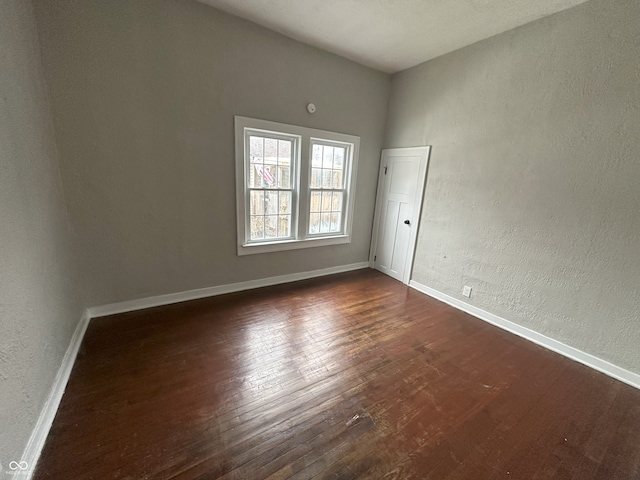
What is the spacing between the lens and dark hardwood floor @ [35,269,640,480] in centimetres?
135

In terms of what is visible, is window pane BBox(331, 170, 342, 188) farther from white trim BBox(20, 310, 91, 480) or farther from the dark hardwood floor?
white trim BBox(20, 310, 91, 480)

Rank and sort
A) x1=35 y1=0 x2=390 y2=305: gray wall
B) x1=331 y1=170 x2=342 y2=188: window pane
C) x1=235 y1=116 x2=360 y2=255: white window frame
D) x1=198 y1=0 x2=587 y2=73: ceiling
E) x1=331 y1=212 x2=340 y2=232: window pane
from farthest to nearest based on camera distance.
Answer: x1=331 y1=212 x2=340 y2=232: window pane, x1=331 y1=170 x2=342 y2=188: window pane, x1=235 y1=116 x2=360 y2=255: white window frame, x1=198 y1=0 x2=587 y2=73: ceiling, x1=35 y1=0 x2=390 y2=305: gray wall

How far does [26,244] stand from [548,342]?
13.8 ft

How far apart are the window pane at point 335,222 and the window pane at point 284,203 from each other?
0.81 metres

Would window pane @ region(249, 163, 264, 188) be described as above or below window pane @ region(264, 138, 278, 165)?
below

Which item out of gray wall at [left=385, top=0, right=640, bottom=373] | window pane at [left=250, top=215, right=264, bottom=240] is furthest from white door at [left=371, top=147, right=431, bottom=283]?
window pane at [left=250, top=215, right=264, bottom=240]

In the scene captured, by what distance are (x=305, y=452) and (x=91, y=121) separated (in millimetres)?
3057

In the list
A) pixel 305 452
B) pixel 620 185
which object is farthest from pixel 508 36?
pixel 305 452

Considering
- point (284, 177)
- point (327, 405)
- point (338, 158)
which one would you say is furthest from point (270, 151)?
point (327, 405)

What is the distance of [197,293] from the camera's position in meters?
3.04

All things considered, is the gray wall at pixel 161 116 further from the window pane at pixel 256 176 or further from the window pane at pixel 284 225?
the window pane at pixel 284 225

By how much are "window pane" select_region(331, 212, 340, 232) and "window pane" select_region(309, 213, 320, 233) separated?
269mm

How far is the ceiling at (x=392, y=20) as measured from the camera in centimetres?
225
